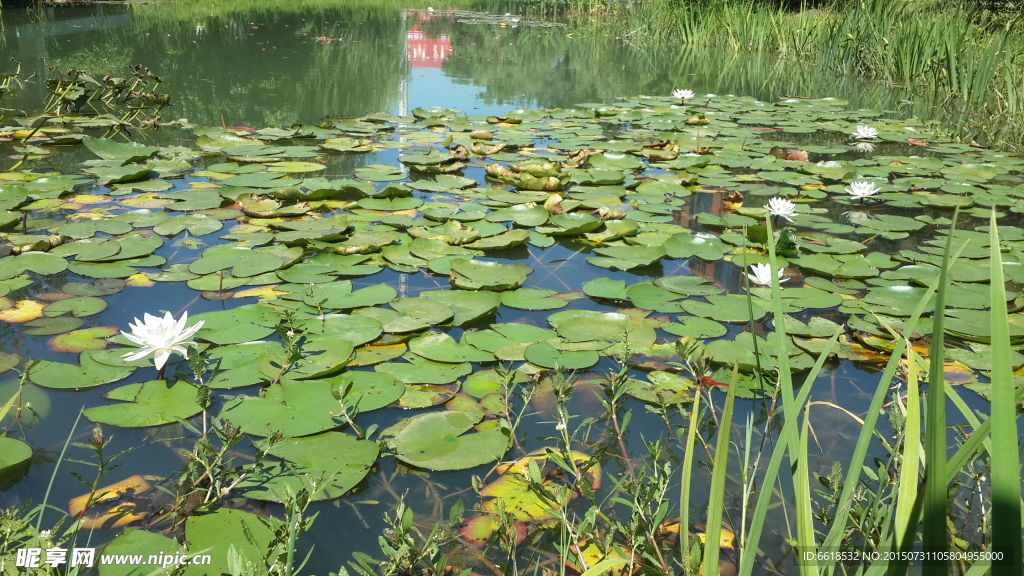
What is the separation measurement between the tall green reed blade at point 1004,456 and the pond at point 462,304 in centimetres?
7

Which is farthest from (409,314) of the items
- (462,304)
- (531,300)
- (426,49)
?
(426,49)

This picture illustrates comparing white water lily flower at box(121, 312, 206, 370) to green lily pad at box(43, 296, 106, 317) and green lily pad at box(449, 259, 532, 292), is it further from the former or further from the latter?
green lily pad at box(449, 259, 532, 292)

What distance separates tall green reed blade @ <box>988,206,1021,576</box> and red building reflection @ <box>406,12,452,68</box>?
8179 mm

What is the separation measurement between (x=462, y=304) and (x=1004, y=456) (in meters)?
1.62

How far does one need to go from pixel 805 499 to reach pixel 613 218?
82.8 inches

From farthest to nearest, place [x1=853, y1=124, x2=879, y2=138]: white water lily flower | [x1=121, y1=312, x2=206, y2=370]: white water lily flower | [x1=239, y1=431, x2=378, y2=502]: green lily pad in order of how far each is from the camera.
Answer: [x1=853, y1=124, x2=879, y2=138]: white water lily flower < [x1=121, y1=312, x2=206, y2=370]: white water lily flower < [x1=239, y1=431, x2=378, y2=502]: green lily pad

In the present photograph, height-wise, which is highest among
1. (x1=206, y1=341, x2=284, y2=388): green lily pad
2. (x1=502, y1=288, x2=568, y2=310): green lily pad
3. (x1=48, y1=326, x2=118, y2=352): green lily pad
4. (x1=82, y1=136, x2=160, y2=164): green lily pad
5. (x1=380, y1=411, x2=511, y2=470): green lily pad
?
(x1=82, y1=136, x2=160, y2=164): green lily pad

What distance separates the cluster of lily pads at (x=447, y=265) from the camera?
5.18ft

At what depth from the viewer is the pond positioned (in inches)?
50.2

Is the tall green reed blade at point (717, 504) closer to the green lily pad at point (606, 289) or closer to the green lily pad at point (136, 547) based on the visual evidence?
the green lily pad at point (136, 547)

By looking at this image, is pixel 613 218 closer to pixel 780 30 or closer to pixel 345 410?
pixel 345 410

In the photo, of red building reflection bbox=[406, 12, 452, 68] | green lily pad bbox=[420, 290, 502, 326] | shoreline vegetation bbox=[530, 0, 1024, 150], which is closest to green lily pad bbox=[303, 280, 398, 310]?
green lily pad bbox=[420, 290, 502, 326]

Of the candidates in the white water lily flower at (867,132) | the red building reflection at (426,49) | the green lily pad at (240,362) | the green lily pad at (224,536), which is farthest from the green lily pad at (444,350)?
the red building reflection at (426,49)

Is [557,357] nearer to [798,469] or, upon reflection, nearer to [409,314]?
[409,314]
